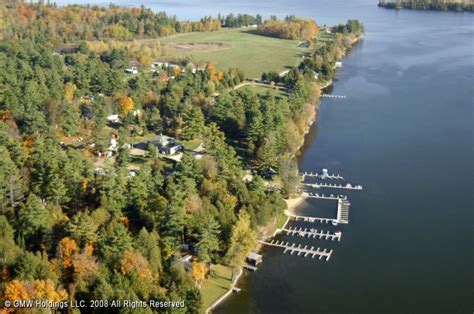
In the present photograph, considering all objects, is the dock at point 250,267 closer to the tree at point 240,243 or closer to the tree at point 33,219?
the tree at point 240,243

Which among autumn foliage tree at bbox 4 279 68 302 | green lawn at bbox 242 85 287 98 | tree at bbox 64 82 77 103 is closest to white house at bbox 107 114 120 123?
tree at bbox 64 82 77 103

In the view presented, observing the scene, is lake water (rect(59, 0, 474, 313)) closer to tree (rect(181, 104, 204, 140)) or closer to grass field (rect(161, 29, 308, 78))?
tree (rect(181, 104, 204, 140))

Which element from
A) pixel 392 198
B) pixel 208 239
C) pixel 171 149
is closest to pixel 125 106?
pixel 171 149

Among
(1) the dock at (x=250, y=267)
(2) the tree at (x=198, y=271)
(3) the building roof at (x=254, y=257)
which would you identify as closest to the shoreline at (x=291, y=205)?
(1) the dock at (x=250, y=267)

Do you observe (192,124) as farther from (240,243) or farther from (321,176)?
(240,243)

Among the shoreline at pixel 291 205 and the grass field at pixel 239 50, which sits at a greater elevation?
the grass field at pixel 239 50

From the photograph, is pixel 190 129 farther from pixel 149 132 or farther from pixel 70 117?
pixel 70 117
